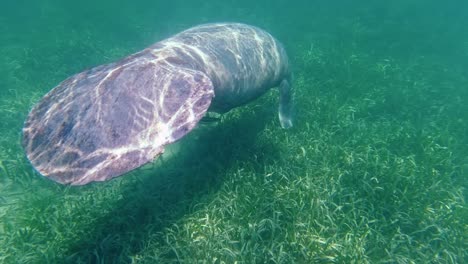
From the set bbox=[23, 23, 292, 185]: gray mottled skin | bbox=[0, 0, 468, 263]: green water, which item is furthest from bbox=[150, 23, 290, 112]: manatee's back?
bbox=[0, 0, 468, 263]: green water

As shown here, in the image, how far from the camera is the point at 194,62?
3.93 metres

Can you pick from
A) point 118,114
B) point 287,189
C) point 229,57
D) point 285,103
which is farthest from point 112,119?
point 285,103

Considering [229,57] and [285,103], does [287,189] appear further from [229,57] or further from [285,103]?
[285,103]

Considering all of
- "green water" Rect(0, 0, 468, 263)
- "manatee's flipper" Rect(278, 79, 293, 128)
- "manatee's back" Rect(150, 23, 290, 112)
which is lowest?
"green water" Rect(0, 0, 468, 263)

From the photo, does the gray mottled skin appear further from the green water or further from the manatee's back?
the green water

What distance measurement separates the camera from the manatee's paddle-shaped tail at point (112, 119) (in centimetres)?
272

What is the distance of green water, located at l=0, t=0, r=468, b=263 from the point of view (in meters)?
4.07

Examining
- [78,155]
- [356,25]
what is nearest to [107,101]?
[78,155]

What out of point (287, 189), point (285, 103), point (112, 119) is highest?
point (112, 119)

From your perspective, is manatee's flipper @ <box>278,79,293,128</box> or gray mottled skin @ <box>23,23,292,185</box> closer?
gray mottled skin @ <box>23,23,292,185</box>

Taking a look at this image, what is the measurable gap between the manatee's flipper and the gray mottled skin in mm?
2759

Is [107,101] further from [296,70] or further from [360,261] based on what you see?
[296,70]

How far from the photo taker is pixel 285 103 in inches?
261

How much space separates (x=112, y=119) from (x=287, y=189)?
299 centimetres
